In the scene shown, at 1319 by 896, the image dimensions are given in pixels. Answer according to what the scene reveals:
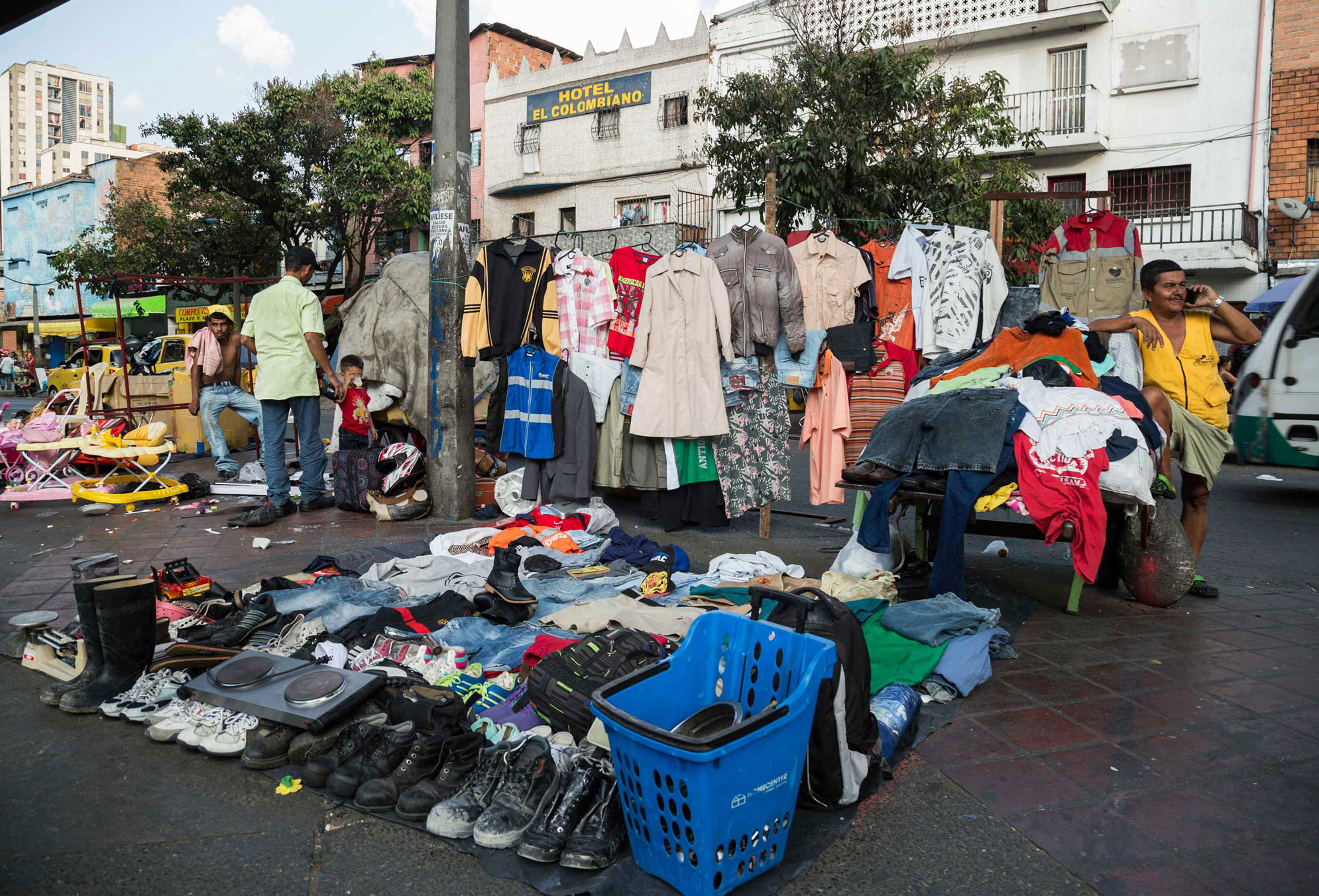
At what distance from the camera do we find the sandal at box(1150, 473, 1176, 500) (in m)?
5.05

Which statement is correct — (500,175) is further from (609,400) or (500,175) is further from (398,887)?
(398,887)

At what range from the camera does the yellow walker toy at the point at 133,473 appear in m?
8.57

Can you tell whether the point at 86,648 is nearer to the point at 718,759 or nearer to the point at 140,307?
the point at 718,759

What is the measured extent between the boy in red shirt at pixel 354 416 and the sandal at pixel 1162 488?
6806 millimetres

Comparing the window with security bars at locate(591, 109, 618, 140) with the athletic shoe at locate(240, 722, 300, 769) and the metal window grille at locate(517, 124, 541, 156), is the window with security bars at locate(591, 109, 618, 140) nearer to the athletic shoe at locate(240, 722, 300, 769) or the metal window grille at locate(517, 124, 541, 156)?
the metal window grille at locate(517, 124, 541, 156)

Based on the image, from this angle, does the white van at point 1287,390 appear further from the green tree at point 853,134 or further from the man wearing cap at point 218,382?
the man wearing cap at point 218,382

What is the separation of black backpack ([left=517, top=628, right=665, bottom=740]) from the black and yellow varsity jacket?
4391mm

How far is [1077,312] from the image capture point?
757 centimetres

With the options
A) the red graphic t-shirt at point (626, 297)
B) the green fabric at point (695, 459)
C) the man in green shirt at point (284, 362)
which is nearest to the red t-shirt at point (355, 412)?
the man in green shirt at point (284, 362)

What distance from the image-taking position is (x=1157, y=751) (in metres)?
3.25

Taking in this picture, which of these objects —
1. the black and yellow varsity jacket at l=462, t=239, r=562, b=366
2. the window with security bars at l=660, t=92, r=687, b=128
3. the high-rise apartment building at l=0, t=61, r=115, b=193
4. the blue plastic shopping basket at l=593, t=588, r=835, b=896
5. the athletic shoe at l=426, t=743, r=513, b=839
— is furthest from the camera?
the high-rise apartment building at l=0, t=61, r=115, b=193

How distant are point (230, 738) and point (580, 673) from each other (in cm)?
130

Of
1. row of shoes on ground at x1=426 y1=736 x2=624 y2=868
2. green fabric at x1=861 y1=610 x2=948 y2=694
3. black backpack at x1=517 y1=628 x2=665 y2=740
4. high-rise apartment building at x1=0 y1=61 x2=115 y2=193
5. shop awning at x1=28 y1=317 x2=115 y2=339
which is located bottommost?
row of shoes on ground at x1=426 y1=736 x2=624 y2=868

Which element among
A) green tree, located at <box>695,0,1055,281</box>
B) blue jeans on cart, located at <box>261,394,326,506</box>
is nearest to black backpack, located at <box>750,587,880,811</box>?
blue jeans on cart, located at <box>261,394,326,506</box>
